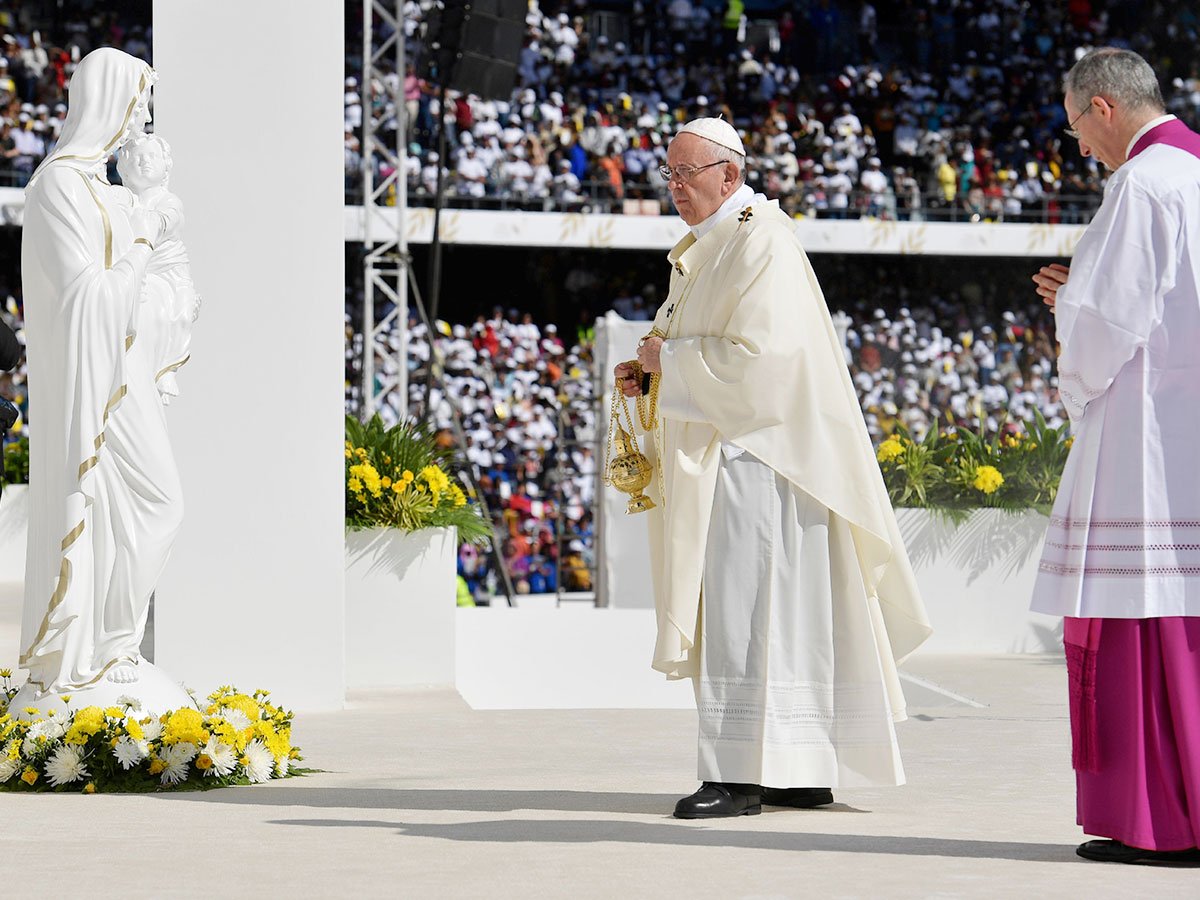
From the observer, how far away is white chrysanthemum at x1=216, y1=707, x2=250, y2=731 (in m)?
5.70

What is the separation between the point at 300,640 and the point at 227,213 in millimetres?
1823

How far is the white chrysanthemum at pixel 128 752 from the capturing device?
5.50 metres

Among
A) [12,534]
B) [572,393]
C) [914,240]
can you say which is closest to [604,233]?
[572,393]

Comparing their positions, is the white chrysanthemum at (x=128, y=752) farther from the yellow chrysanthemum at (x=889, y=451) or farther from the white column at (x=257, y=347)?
the yellow chrysanthemum at (x=889, y=451)

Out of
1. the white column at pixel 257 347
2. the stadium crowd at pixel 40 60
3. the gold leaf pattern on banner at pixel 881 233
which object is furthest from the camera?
the gold leaf pattern on banner at pixel 881 233

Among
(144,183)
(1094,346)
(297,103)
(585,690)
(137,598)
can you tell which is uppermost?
(297,103)

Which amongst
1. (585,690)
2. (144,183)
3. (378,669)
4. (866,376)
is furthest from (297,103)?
(866,376)

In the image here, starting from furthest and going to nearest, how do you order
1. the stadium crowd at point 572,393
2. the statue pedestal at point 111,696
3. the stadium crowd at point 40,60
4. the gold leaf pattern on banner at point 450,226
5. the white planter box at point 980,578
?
1. the gold leaf pattern on banner at point 450,226
2. the stadium crowd at point 40,60
3. the stadium crowd at point 572,393
4. the white planter box at point 980,578
5. the statue pedestal at point 111,696

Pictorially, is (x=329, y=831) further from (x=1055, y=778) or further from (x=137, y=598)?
(x=1055, y=778)

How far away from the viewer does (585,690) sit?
10047mm

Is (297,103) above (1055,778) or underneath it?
above

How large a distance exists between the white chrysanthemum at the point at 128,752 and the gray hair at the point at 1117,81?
3272mm

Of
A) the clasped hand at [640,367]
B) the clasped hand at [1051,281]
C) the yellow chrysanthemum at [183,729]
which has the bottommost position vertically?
the yellow chrysanthemum at [183,729]

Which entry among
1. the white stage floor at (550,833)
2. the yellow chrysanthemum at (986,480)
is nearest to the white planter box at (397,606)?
the white stage floor at (550,833)
